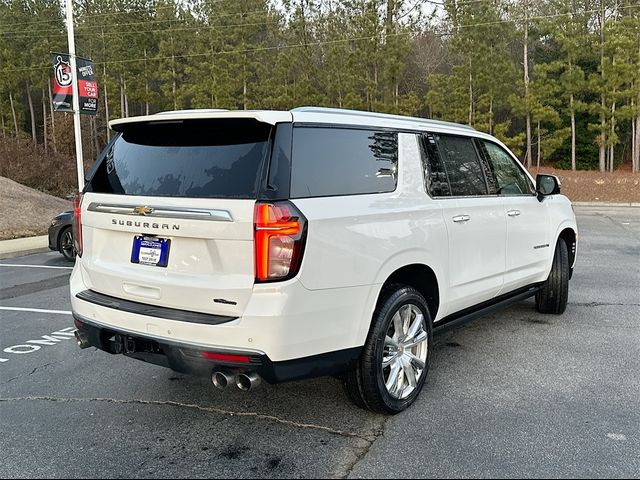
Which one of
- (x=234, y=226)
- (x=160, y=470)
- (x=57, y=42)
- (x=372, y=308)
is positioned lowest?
(x=160, y=470)

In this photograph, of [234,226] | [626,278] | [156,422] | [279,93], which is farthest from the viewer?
[279,93]

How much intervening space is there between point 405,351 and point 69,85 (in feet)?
46.2

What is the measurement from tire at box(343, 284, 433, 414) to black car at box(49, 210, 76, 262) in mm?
8413

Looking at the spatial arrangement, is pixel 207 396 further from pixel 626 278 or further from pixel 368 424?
pixel 626 278

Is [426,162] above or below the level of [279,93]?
below

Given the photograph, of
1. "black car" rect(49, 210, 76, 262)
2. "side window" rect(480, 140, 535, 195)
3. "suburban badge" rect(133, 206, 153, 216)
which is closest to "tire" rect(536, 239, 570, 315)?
"side window" rect(480, 140, 535, 195)

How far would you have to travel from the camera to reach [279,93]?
32.8 metres

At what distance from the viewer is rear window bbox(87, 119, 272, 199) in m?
3.12

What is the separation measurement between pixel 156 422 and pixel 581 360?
10.8 ft

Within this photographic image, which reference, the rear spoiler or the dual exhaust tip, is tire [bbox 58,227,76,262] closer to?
the rear spoiler

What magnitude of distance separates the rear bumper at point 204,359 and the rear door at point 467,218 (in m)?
1.28

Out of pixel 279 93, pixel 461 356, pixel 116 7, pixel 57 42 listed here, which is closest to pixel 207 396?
pixel 461 356

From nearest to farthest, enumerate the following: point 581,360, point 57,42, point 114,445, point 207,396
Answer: point 114,445 < point 207,396 < point 581,360 < point 57,42

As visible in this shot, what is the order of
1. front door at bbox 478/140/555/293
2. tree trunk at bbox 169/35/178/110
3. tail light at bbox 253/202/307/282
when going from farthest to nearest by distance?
tree trunk at bbox 169/35/178/110
front door at bbox 478/140/555/293
tail light at bbox 253/202/307/282
